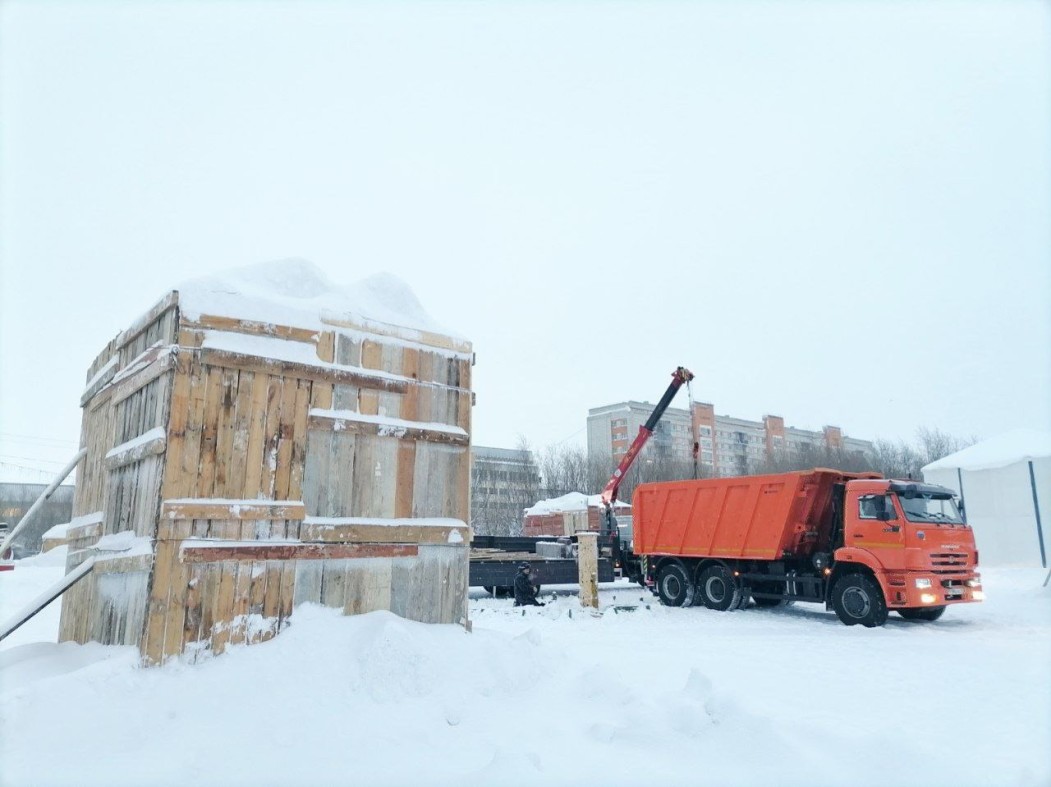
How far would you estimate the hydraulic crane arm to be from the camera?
2055 cm

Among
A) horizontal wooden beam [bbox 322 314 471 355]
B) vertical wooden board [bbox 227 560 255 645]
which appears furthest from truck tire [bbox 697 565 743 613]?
vertical wooden board [bbox 227 560 255 645]

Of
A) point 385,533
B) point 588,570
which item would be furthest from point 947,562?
point 385,533

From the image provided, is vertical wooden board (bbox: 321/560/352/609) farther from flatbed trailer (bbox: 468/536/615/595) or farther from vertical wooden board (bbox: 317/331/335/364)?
flatbed trailer (bbox: 468/536/615/595)

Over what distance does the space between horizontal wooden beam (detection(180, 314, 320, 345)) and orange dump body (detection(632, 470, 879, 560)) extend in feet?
31.9

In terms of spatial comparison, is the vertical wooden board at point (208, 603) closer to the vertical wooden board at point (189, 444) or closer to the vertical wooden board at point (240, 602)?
the vertical wooden board at point (240, 602)

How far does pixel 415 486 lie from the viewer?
21.2ft

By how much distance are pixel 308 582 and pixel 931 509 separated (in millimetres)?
11081

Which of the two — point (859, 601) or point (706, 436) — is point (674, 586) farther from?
point (706, 436)

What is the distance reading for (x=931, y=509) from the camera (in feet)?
41.0

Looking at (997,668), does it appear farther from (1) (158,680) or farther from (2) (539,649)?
(1) (158,680)

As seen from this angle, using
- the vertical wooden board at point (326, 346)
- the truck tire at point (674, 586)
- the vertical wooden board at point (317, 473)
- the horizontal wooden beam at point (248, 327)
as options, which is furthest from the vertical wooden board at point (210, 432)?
the truck tire at point (674, 586)

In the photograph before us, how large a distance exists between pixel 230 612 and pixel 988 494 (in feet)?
86.9

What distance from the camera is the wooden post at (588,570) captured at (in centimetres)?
1389

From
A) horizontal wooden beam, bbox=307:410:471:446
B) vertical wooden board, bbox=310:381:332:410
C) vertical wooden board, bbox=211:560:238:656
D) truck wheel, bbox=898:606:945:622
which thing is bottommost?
truck wheel, bbox=898:606:945:622
